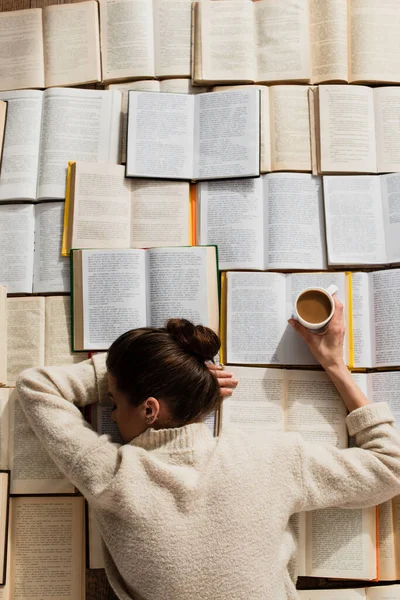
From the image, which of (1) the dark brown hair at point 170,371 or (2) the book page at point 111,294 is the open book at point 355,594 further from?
(2) the book page at point 111,294

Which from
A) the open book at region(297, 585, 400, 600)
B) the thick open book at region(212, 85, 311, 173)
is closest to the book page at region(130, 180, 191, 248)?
the thick open book at region(212, 85, 311, 173)

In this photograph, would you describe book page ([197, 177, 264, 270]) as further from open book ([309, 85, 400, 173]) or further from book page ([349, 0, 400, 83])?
book page ([349, 0, 400, 83])

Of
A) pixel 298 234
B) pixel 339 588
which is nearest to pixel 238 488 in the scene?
pixel 339 588

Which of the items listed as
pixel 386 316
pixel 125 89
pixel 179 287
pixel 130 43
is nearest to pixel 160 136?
pixel 125 89

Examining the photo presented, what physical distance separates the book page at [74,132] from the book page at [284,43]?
Result: 1.31ft

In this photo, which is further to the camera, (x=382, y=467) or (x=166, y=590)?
(x=382, y=467)

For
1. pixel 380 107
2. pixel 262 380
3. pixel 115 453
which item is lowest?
pixel 115 453

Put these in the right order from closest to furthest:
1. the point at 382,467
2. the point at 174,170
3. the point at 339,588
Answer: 1. the point at 382,467
2. the point at 339,588
3. the point at 174,170

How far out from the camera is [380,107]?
4.84ft

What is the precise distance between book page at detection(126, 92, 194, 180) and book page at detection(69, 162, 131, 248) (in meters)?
0.06

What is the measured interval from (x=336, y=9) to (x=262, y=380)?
98 centimetres

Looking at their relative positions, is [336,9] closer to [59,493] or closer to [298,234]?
[298,234]

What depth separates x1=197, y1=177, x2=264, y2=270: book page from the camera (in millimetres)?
1406

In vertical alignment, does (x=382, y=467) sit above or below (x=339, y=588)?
above
